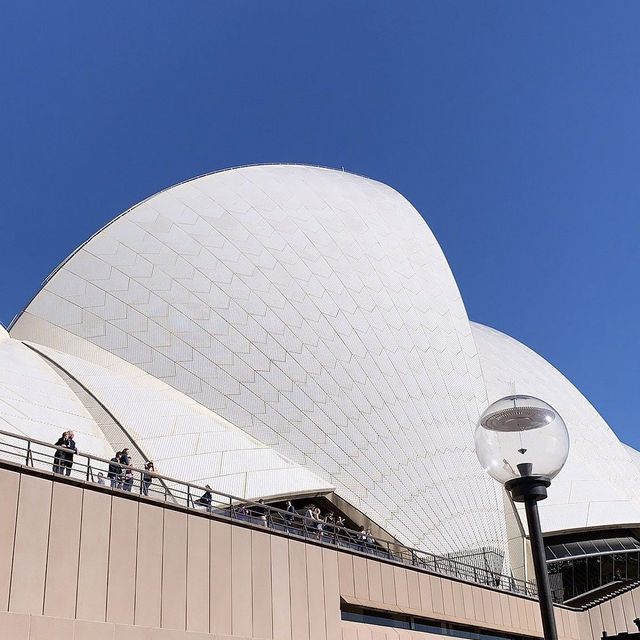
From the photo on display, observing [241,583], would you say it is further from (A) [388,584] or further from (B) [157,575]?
(A) [388,584]

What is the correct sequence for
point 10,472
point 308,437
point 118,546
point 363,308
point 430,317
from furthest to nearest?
point 430,317
point 363,308
point 308,437
point 118,546
point 10,472

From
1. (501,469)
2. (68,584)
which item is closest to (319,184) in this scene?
(68,584)

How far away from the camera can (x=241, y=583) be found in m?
12.4

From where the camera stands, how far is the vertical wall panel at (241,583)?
1208 cm

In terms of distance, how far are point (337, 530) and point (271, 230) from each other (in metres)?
11.8

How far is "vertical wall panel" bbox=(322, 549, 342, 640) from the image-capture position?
44.9 feet

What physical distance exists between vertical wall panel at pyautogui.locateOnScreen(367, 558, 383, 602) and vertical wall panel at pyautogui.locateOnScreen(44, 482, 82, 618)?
6433 mm

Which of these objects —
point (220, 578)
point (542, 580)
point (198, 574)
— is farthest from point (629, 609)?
point (542, 580)

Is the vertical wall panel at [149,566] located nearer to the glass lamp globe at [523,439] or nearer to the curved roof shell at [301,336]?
the glass lamp globe at [523,439]

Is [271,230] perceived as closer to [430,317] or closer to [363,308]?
[363,308]

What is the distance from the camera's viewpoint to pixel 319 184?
2912 centimetres

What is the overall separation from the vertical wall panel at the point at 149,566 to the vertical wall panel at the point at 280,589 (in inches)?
92.3

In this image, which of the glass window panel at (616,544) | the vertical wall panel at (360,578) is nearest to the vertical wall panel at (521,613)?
the vertical wall panel at (360,578)

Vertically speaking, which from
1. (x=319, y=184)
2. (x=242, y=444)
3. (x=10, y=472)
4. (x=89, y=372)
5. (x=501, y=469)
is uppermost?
(x=319, y=184)
